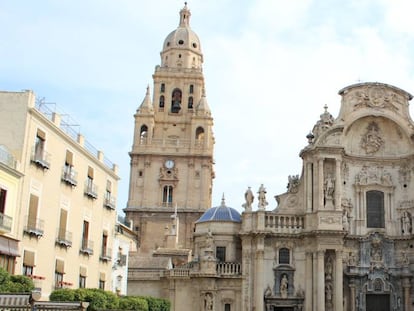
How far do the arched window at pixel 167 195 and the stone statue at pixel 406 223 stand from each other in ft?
91.7

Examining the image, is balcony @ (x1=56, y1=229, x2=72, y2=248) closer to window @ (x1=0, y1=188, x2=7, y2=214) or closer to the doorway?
window @ (x1=0, y1=188, x2=7, y2=214)

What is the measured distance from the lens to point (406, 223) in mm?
48656

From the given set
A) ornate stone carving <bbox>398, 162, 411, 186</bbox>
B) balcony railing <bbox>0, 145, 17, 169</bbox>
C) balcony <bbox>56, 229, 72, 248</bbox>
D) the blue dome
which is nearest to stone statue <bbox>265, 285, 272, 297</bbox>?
the blue dome

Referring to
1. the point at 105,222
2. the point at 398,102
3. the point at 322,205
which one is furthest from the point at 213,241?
the point at 398,102

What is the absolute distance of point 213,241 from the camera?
4884 cm

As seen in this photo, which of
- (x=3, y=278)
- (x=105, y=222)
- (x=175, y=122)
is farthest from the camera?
(x=175, y=122)

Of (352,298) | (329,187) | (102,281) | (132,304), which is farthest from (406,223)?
(132,304)

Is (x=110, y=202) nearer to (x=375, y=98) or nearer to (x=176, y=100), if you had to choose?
(x=375, y=98)

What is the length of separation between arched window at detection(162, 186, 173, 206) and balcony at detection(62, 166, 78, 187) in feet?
121

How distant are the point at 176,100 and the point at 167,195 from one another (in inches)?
491

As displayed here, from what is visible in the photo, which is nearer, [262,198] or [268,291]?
[268,291]

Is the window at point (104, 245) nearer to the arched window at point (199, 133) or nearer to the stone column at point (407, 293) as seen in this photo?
the stone column at point (407, 293)

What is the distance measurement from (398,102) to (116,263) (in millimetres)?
24386

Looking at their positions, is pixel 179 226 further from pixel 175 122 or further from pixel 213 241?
pixel 213 241
